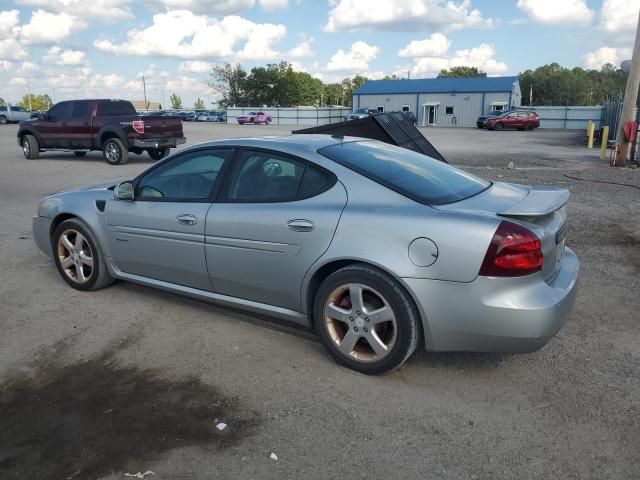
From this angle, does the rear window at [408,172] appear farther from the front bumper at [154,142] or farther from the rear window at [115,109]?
the rear window at [115,109]

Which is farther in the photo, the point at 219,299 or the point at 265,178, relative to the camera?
the point at 219,299

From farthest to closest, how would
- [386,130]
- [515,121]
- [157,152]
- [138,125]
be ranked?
[515,121], [157,152], [138,125], [386,130]

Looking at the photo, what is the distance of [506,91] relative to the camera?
51188mm

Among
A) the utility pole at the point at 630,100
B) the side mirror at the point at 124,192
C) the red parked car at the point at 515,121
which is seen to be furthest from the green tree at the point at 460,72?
the side mirror at the point at 124,192

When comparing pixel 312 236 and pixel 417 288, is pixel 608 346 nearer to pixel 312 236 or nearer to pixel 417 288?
pixel 417 288

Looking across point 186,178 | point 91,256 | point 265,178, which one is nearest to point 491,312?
point 265,178

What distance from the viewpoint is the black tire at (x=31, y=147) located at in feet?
55.1

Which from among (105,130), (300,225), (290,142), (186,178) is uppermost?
(290,142)

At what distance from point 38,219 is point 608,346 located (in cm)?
504

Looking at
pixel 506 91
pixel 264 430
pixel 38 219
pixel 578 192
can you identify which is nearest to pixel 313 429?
pixel 264 430

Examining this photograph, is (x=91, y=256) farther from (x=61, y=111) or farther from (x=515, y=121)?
(x=515, y=121)

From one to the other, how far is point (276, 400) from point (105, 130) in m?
Answer: 14.1

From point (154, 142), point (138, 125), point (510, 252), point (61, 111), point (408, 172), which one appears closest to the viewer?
point (510, 252)

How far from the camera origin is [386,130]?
7.89 meters
